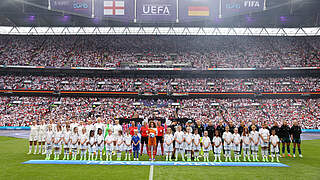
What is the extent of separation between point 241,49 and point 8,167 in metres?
45.5

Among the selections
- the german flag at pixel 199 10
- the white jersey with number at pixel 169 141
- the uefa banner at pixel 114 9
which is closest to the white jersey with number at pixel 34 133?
the uefa banner at pixel 114 9

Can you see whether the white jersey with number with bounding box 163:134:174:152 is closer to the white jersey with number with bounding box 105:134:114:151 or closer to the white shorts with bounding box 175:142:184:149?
the white shorts with bounding box 175:142:184:149

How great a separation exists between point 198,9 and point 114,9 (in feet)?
15.5

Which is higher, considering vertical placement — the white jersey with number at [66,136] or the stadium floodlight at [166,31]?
the stadium floodlight at [166,31]

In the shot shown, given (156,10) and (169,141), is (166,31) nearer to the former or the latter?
(156,10)

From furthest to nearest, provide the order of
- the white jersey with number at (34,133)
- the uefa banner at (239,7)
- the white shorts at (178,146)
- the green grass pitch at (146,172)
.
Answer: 1. the white jersey with number at (34,133)
2. the uefa banner at (239,7)
3. the white shorts at (178,146)
4. the green grass pitch at (146,172)

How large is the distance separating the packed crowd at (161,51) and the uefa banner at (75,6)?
102 feet

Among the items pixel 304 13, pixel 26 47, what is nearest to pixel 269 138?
pixel 304 13

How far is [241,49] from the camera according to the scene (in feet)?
157

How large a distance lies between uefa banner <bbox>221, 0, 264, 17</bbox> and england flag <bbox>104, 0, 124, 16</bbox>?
5647 mm

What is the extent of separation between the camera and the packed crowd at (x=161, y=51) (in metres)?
44.4

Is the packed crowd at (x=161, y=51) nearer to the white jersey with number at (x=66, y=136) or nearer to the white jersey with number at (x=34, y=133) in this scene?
the white jersey with number at (x=34, y=133)

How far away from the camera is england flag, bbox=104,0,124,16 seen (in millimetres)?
12938

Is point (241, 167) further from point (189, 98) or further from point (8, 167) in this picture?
point (189, 98)
